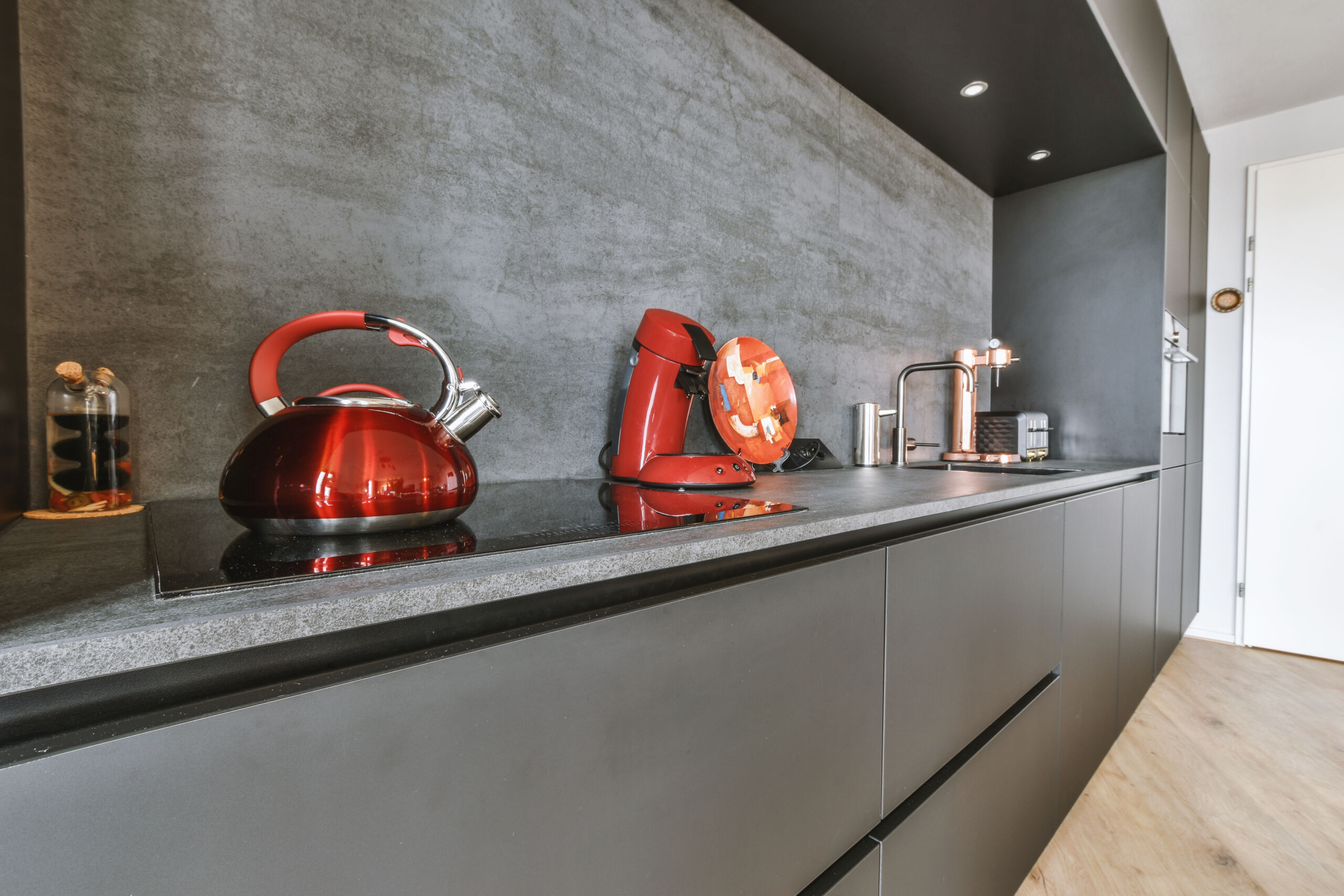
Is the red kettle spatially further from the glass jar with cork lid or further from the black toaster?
the black toaster

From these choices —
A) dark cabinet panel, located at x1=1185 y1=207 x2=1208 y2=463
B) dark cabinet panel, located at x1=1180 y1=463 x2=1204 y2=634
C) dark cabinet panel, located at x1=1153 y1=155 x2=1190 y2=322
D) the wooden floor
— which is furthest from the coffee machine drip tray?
dark cabinet panel, located at x1=1185 y1=207 x2=1208 y2=463

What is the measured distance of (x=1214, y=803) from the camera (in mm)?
1662

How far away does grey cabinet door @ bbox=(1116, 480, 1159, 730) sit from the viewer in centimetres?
183

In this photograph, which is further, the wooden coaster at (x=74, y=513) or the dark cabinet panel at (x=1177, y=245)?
the dark cabinet panel at (x=1177, y=245)

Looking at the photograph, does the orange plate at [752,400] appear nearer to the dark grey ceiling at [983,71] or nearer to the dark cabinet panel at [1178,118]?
the dark grey ceiling at [983,71]

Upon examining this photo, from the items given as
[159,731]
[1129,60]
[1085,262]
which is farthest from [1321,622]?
[159,731]

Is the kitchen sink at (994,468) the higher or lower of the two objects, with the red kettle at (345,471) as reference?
lower

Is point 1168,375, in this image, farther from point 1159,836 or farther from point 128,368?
point 128,368

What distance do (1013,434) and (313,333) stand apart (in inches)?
89.0

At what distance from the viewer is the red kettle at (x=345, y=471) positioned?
481 mm

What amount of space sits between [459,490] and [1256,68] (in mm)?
3967

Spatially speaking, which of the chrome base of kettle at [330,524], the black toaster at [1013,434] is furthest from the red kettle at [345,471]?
the black toaster at [1013,434]

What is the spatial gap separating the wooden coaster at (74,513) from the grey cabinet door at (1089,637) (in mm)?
1626

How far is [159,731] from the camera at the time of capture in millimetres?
286
